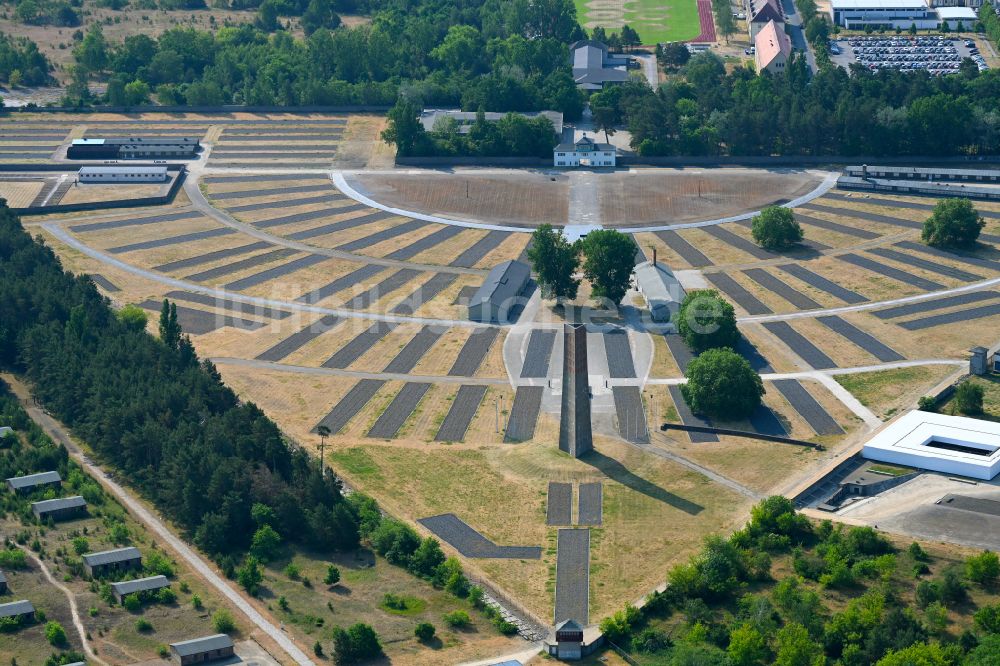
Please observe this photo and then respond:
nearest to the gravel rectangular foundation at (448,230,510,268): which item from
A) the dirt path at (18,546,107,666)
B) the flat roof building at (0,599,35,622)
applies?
the dirt path at (18,546,107,666)

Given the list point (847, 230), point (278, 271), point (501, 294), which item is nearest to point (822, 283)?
point (847, 230)

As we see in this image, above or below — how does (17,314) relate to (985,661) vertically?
above

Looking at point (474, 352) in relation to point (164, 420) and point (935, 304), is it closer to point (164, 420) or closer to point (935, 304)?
point (164, 420)

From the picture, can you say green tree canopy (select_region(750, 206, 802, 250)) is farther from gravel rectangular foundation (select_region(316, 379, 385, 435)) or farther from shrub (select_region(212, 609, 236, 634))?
shrub (select_region(212, 609, 236, 634))

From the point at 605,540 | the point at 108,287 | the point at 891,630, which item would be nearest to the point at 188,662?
the point at 605,540

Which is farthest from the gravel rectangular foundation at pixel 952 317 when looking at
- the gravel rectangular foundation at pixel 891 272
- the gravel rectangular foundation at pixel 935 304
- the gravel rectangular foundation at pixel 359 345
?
the gravel rectangular foundation at pixel 359 345

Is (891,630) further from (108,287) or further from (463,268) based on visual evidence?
(108,287)
